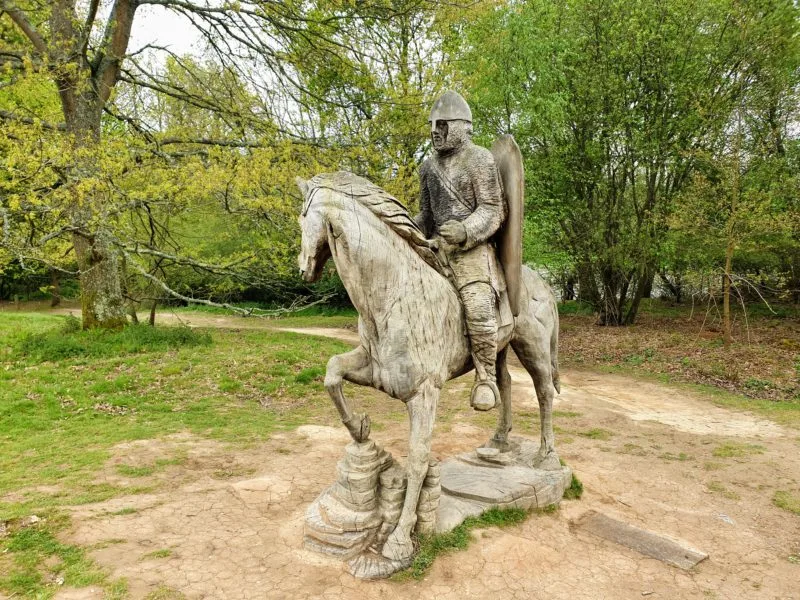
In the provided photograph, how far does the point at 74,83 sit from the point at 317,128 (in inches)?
180

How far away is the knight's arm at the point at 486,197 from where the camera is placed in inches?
143

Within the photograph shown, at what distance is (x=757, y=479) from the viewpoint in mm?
5258

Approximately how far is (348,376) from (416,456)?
0.72 metres

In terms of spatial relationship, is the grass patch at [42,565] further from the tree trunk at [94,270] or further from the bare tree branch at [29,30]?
the bare tree branch at [29,30]

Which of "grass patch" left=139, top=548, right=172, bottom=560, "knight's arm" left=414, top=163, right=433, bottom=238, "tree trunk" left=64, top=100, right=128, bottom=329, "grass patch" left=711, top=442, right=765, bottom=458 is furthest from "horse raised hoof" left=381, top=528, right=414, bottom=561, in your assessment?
"tree trunk" left=64, top=100, right=128, bottom=329

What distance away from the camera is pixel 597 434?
22.4 ft

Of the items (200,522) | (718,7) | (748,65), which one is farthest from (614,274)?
(200,522)

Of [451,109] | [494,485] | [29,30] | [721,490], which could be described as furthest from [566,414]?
[29,30]

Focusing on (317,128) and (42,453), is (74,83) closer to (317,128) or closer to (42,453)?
(317,128)

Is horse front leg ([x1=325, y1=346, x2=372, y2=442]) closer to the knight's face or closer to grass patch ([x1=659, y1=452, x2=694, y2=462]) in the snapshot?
the knight's face

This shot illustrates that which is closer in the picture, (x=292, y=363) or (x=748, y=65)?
(x=292, y=363)

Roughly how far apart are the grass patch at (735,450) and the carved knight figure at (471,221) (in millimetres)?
4166

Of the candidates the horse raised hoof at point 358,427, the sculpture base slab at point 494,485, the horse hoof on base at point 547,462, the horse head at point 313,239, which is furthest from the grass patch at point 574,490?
the horse head at point 313,239

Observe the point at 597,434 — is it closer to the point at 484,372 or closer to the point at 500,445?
the point at 500,445
